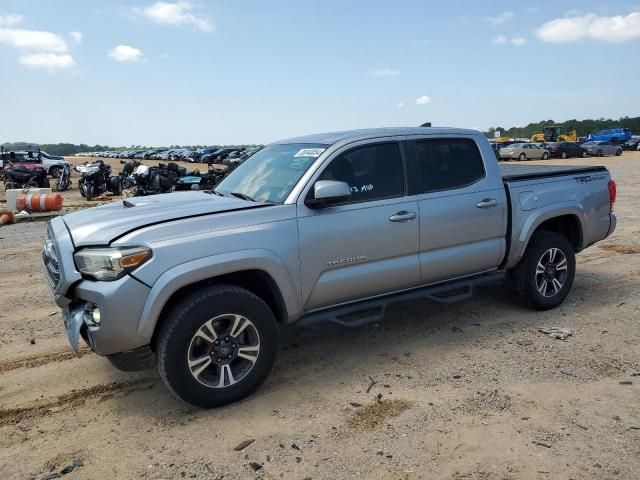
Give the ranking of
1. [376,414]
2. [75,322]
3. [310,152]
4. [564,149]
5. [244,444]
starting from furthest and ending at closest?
[564,149], [310,152], [376,414], [75,322], [244,444]

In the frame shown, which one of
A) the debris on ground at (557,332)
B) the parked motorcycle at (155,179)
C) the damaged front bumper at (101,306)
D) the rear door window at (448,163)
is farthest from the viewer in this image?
the parked motorcycle at (155,179)

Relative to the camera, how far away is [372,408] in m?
3.56

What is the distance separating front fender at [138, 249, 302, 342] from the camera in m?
3.28

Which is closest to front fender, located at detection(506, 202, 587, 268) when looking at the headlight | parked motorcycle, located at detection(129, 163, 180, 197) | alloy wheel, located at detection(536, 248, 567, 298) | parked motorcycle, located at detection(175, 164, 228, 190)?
alloy wheel, located at detection(536, 248, 567, 298)

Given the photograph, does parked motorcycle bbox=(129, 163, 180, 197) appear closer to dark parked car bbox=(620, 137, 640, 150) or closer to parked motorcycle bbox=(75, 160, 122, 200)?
parked motorcycle bbox=(75, 160, 122, 200)

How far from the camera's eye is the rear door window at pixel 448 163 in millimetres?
4547

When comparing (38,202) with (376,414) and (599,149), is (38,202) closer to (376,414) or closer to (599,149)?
(376,414)

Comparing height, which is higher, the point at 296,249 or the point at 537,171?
the point at 537,171

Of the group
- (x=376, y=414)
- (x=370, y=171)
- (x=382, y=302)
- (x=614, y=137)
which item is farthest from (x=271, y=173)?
(x=614, y=137)

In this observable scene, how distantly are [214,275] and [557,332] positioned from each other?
10.2 feet

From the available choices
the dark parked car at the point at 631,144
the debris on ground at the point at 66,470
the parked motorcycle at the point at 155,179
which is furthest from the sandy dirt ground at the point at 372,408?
the dark parked car at the point at 631,144

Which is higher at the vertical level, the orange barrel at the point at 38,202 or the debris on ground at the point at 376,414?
the orange barrel at the point at 38,202

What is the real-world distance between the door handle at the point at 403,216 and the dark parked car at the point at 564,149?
3830cm

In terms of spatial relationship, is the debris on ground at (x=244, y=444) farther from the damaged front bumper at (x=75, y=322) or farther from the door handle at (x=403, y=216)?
the door handle at (x=403, y=216)
